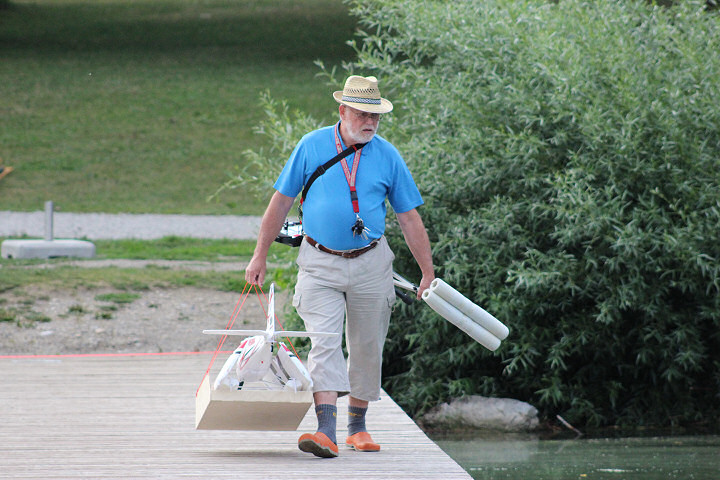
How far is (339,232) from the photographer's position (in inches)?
177

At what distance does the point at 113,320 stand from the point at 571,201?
15.1 ft

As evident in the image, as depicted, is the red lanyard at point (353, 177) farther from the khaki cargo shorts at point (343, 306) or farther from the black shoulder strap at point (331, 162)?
the khaki cargo shorts at point (343, 306)

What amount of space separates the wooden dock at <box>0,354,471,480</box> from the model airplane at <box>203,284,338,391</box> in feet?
1.11

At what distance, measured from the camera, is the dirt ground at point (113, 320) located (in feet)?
30.2

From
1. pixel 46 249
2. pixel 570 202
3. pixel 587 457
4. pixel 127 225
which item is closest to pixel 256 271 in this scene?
pixel 587 457

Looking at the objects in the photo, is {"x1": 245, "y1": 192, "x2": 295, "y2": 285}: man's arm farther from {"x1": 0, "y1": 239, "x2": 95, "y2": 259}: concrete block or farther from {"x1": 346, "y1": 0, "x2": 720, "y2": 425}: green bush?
{"x1": 0, "y1": 239, "x2": 95, "y2": 259}: concrete block

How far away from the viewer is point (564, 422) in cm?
778

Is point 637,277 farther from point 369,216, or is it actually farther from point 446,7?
point 369,216

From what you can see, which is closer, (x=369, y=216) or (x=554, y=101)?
(x=369, y=216)

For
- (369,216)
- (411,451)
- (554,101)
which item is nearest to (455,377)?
(554,101)

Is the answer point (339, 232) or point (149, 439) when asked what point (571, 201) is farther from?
point (149, 439)

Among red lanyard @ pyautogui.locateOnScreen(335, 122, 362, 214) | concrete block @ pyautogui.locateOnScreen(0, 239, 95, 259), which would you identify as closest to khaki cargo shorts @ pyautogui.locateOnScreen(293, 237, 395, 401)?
red lanyard @ pyautogui.locateOnScreen(335, 122, 362, 214)

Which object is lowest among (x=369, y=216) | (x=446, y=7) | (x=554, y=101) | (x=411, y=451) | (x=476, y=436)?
(x=476, y=436)

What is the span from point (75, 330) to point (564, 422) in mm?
4382
